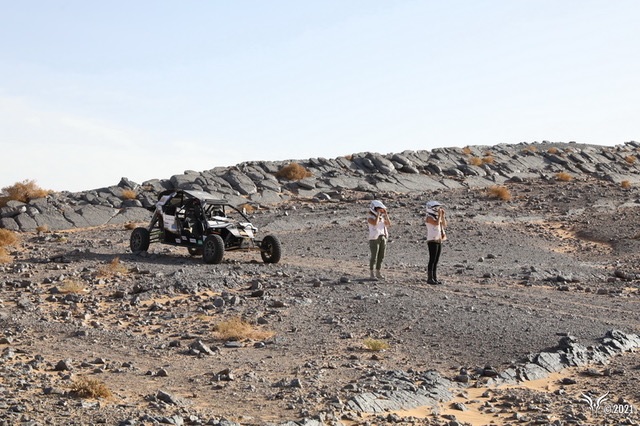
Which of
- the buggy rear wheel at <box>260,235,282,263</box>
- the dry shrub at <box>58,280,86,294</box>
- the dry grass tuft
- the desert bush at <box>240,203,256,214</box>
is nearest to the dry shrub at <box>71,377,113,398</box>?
the dry shrub at <box>58,280,86,294</box>

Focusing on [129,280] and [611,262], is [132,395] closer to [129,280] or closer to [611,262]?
[129,280]

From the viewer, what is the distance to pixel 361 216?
3478 cm

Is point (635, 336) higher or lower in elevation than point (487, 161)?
lower

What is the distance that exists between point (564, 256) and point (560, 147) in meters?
41.1

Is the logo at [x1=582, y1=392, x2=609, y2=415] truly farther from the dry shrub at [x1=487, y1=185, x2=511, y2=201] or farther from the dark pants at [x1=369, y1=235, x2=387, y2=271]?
the dry shrub at [x1=487, y1=185, x2=511, y2=201]

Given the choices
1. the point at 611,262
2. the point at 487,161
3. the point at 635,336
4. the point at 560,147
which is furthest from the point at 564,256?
the point at 560,147

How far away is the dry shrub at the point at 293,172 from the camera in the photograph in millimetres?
44281

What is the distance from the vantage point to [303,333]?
1451 cm

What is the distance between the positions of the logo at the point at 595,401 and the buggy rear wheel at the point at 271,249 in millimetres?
11471

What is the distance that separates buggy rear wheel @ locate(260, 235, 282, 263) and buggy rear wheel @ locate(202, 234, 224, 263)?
4.19 feet

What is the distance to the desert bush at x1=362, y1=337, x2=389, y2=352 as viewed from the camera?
13.3 meters

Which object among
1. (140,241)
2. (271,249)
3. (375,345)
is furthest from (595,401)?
(140,241)

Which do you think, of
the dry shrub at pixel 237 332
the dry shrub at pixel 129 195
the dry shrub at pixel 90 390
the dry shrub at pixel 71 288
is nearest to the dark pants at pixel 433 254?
the dry shrub at pixel 237 332

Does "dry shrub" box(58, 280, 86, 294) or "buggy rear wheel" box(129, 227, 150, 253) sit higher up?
"buggy rear wheel" box(129, 227, 150, 253)
